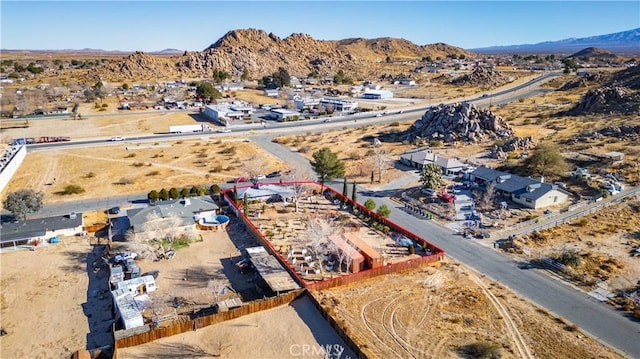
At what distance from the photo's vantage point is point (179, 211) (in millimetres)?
42281

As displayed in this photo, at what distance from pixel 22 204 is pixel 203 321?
25.9 meters

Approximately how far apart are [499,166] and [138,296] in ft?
155

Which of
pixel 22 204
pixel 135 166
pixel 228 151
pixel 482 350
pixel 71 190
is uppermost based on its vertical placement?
pixel 22 204

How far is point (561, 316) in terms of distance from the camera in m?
28.2

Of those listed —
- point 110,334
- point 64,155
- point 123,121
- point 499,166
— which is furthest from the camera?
point 123,121

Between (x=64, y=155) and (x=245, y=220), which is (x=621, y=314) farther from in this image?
(x=64, y=155)

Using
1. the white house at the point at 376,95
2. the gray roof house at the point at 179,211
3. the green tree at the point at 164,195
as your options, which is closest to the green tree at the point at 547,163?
the gray roof house at the point at 179,211

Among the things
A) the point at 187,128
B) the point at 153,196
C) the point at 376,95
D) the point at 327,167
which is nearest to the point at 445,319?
the point at 327,167

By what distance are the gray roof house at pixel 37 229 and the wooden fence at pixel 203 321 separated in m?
19.3

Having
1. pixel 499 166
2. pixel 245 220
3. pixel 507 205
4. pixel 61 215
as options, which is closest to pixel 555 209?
pixel 507 205

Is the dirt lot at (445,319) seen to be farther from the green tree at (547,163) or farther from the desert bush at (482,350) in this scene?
the green tree at (547,163)

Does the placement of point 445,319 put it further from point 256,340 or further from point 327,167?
point 327,167

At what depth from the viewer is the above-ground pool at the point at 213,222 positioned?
1642 inches

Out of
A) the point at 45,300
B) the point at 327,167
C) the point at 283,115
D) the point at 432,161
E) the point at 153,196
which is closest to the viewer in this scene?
the point at 45,300
